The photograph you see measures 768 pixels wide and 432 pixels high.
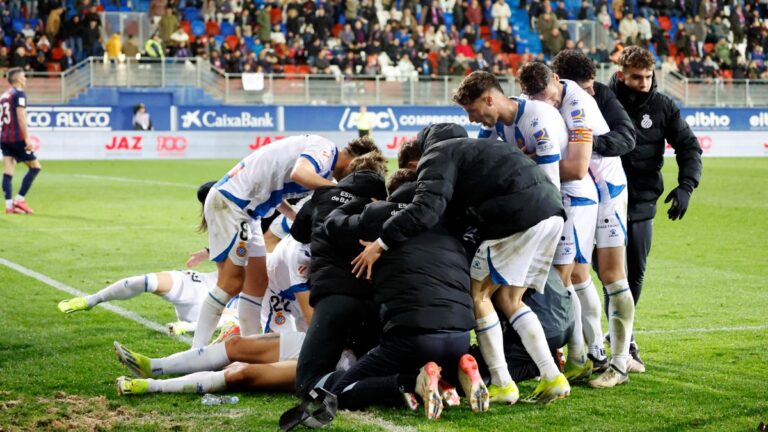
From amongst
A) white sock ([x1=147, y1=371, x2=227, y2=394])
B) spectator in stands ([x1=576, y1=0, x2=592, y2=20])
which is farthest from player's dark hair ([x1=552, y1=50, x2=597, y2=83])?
spectator in stands ([x1=576, y1=0, x2=592, y2=20])

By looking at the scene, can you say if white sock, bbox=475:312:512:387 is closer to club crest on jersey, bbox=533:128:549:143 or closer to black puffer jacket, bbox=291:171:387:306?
black puffer jacket, bbox=291:171:387:306

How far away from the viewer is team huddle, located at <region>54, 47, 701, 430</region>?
5.84 meters

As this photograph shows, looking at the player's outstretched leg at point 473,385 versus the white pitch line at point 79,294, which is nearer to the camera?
the player's outstretched leg at point 473,385

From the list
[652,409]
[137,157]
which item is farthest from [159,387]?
[137,157]

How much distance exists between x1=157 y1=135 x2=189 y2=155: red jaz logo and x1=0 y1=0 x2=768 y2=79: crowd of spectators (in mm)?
2590

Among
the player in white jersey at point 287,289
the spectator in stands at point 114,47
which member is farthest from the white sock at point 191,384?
the spectator in stands at point 114,47

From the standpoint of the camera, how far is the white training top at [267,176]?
7492 mm

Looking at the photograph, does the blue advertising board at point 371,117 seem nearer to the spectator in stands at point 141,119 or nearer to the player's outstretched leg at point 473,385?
the spectator in stands at point 141,119

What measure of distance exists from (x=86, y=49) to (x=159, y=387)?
2842 cm

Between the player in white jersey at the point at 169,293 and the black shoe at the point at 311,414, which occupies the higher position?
the black shoe at the point at 311,414

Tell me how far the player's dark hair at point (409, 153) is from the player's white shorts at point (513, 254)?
2.09ft

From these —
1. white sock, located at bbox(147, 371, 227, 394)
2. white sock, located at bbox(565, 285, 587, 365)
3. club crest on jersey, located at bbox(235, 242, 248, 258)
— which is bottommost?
white sock, located at bbox(147, 371, 227, 394)

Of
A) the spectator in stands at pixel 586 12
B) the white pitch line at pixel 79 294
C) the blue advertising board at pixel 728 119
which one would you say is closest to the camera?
the white pitch line at pixel 79 294

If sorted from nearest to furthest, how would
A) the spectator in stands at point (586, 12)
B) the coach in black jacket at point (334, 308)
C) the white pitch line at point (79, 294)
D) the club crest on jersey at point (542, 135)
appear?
the coach in black jacket at point (334, 308), the club crest on jersey at point (542, 135), the white pitch line at point (79, 294), the spectator in stands at point (586, 12)
